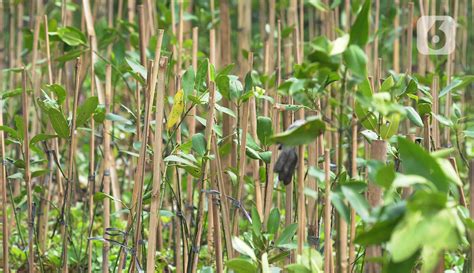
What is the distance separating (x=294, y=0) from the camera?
172 cm

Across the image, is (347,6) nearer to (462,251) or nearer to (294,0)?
(294,0)

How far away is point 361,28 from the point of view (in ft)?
2.31

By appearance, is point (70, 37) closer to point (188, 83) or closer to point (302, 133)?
point (188, 83)

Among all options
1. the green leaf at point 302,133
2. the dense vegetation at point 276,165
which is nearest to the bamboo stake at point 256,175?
the dense vegetation at point 276,165

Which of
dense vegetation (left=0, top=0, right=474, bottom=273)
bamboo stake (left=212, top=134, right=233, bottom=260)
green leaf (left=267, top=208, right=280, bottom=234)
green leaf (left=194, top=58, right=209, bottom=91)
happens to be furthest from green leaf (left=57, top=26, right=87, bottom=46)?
green leaf (left=267, top=208, right=280, bottom=234)

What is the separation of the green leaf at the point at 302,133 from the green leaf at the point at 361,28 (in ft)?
0.26

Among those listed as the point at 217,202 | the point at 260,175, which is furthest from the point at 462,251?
the point at 217,202

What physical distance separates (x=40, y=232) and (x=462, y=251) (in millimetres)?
797

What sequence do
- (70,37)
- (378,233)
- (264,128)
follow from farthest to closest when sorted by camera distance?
1. (70,37)
2. (264,128)
3. (378,233)

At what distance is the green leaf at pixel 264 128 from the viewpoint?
98 cm

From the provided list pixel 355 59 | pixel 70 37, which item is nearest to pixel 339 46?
pixel 355 59

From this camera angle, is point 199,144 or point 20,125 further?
point 20,125

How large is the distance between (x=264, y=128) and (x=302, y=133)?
0.90ft

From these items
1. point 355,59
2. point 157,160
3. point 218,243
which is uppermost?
point 355,59
